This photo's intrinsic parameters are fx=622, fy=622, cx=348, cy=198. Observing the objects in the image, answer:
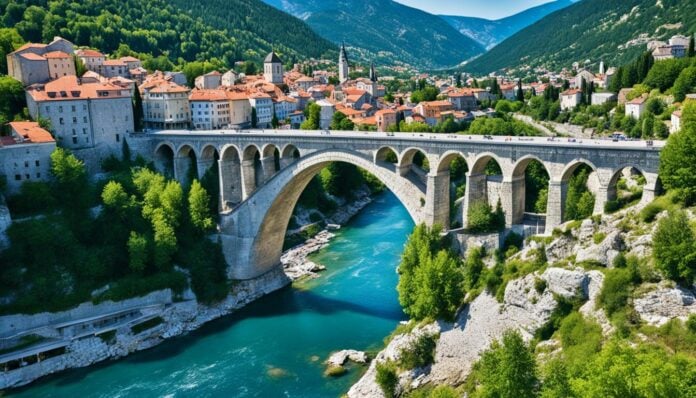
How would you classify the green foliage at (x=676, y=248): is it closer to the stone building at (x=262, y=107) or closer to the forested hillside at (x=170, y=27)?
the stone building at (x=262, y=107)

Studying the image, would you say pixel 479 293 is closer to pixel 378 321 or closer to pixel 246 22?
pixel 378 321

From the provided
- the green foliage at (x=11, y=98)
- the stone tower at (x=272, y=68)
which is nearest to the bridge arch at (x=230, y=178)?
the green foliage at (x=11, y=98)

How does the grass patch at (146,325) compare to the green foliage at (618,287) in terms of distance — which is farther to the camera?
the grass patch at (146,325)

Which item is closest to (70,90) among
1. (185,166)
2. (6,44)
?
(185,166)

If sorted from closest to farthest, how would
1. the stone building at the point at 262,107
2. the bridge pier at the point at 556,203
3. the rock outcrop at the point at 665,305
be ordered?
the rock outcrop at the point at 665,305 → the bridge pier at the point at 556,203 → the stone building at the point at 262,107

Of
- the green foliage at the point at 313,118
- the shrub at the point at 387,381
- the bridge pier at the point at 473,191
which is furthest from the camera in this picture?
the green foliage at the point at 313,118

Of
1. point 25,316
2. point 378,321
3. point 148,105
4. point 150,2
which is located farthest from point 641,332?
point 150,2
